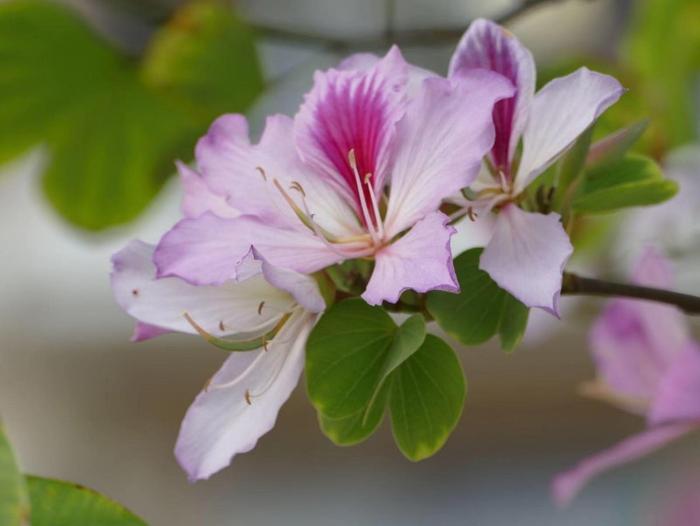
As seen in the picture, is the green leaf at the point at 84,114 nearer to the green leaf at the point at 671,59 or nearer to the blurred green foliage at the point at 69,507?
the green leaf at the point at 671,59

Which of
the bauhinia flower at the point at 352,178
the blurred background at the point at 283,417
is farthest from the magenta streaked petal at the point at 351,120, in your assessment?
the blurred background at the point at 283,417

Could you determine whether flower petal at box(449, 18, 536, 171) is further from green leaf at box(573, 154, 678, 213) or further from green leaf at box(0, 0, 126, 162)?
green leaf at box(0, 0, 126, 162)

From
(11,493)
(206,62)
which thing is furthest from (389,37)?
(11,493)

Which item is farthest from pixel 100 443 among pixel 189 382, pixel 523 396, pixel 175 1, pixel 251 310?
pixel 251 310

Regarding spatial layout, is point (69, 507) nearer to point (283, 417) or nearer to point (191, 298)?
point (191, 298)

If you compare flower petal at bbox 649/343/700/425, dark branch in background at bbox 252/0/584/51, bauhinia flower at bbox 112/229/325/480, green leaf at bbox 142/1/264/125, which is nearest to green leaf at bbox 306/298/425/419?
bauhinia flower at bbox 112/229/325/480

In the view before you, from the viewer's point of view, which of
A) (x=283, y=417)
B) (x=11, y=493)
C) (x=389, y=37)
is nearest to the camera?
(x=11, y=493)
